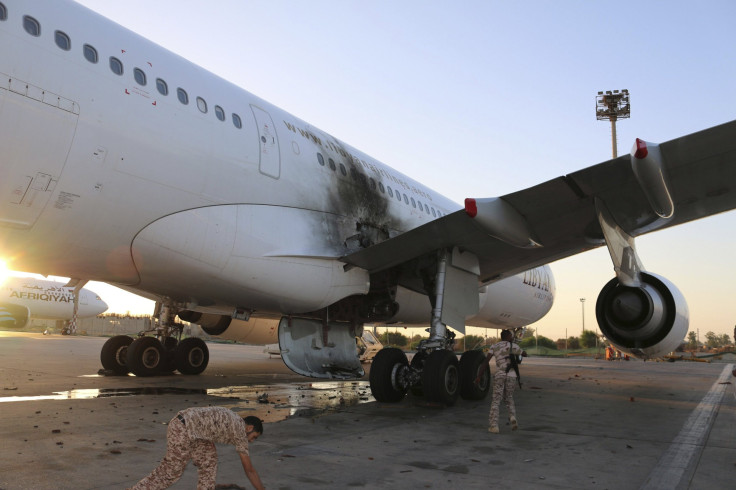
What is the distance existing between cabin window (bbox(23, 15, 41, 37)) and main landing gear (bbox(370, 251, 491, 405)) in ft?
19.9

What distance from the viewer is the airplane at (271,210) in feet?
19.4

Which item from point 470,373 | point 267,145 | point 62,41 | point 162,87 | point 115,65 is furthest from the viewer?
point 470,373

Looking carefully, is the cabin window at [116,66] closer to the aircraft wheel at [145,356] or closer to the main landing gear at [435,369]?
the main landing gear at [435,369]

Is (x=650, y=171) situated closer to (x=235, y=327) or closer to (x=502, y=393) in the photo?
(x=502, y=393)

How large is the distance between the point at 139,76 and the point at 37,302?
49.8m

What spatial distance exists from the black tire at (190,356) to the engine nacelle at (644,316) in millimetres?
8772

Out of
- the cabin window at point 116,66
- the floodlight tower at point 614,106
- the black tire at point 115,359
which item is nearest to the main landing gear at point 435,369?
the cabin window at point 116,66

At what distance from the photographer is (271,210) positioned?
8.06 m

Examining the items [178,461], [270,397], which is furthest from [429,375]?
[178,461]

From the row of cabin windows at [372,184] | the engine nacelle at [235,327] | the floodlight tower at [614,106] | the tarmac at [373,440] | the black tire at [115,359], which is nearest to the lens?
the tarmac at [373,440]

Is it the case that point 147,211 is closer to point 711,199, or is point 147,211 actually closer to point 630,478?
point 630,478

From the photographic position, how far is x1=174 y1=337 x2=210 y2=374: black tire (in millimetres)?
12953

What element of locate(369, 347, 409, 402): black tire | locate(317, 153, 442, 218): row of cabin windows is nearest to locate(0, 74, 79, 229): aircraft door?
locate(317, 153, 442, 218): row of cabin windows

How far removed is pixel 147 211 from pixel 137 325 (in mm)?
72561
